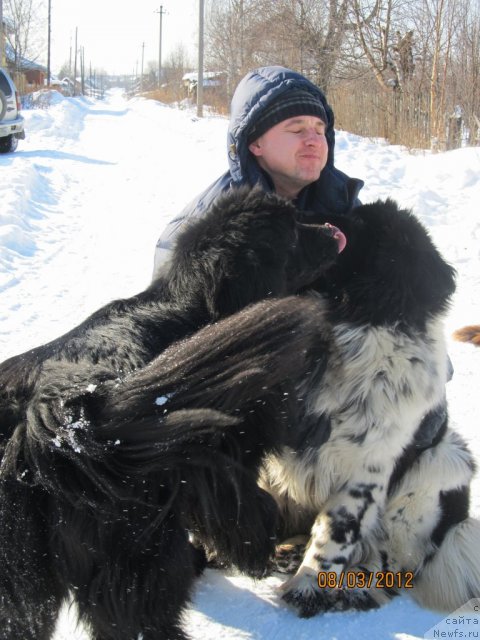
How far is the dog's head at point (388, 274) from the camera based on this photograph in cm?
200

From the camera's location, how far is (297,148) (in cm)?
245

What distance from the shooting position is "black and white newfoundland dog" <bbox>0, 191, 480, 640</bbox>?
1338 mm

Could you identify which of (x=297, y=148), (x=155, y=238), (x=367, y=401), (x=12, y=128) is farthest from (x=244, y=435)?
(x=12, y=128)

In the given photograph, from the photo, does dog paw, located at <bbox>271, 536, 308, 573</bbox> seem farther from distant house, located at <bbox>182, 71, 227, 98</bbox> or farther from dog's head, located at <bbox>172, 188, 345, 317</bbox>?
distant house, located at <bbox>182, 71, 227, 98</bbox>

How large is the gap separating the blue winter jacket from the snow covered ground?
51.7 inches

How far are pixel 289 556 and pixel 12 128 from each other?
13.6 meters

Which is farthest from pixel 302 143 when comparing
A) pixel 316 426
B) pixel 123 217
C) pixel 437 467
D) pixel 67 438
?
pixel 123 217

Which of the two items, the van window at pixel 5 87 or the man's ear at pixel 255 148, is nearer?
the man's ear at pixel 255 148

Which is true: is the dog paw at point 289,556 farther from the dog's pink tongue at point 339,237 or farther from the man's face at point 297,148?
the man's face at point 297,148

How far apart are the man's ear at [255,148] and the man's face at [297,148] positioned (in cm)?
2

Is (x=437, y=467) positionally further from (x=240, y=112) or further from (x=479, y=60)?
(x=479, y=60)

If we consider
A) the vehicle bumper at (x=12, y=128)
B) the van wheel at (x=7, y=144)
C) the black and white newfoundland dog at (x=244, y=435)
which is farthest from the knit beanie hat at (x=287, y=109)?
the van wheel at (x=7, y=144)

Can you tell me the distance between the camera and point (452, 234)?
639 cm

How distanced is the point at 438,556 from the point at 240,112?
194cm
